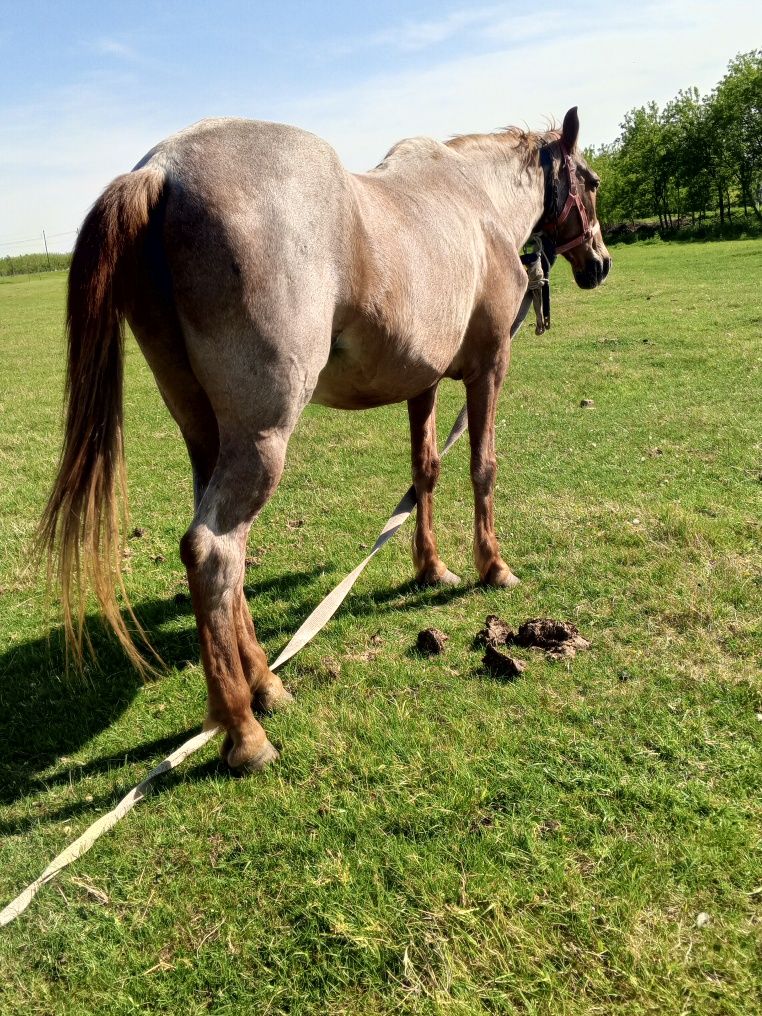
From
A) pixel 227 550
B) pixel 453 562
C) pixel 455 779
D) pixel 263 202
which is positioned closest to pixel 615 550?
pixel 453 562

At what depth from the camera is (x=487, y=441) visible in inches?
171

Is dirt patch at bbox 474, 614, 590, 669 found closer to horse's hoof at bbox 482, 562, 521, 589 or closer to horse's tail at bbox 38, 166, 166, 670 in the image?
horse's hoof at bbox 482, 562, 521, 589

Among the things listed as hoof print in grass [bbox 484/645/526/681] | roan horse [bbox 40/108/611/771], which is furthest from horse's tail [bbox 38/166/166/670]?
hoof print in grass [bbox 484/645/526/681]

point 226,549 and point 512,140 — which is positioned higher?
point 512,140

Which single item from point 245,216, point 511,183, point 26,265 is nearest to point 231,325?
point 245,216

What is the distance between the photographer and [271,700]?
324cm

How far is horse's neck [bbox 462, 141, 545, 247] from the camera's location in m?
4.32

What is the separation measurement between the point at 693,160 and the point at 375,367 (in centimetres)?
6175

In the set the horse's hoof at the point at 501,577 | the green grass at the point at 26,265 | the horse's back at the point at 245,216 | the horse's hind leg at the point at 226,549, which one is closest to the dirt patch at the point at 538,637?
the horse's hoof at the point at 501,577

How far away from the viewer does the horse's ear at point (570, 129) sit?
4.55 metres

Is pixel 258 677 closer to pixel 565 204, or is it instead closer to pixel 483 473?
pixel 483 473

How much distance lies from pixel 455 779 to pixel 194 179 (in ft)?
8.00

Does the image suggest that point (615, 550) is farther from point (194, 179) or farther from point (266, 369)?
point (194, 179)

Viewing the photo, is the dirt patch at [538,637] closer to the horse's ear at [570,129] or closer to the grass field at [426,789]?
the grass field at [426,789]
